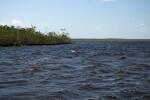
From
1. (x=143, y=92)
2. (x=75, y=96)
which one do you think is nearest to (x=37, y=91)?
(x=75, y=96)

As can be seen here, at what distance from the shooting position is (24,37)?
8225 centimetres

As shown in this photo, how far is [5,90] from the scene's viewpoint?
27.9 ft

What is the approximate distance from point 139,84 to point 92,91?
310 cm

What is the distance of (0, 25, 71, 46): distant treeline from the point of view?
72875 millimetres

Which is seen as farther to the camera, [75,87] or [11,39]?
[11,39]

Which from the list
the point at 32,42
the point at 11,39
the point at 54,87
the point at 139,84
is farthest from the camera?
the point at 32,42

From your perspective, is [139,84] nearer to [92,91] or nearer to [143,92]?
[143,92]

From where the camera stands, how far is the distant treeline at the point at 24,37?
239 ft

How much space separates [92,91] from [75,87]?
42.0 inches

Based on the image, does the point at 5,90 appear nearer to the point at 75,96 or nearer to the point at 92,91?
the point at 75,96

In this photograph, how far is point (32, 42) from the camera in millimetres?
→ 89750

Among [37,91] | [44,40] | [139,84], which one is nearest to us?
[37,91]

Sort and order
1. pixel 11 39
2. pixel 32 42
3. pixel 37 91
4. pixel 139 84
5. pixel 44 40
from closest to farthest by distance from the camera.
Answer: pixel 37 91 < pixel 139 84 < pixel 11 39 < pixel 32 42 < pixel 44 40

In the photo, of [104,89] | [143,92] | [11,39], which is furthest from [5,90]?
[11,39]
